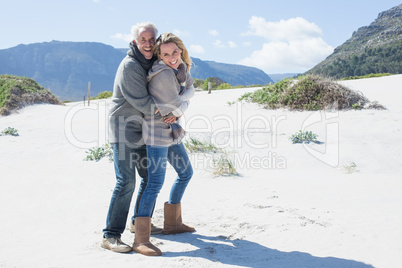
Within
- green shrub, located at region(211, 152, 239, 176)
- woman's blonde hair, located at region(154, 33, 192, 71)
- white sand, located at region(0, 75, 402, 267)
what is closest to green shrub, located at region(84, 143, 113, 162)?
white sand, located at region(0, 75, 402, 267)

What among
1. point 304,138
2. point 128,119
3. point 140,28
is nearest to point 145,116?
point 128,119

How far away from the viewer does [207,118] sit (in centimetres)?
1148

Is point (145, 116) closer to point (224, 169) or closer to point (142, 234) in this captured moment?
point (142, 234)

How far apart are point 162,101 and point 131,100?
0.89ft

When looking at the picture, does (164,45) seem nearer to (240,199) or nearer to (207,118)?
(240,199)

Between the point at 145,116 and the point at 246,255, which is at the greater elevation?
the point at 145,116

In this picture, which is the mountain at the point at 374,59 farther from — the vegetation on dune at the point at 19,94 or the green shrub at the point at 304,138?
the green shrub at the point at 304,138

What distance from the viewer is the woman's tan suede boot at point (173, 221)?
366cm

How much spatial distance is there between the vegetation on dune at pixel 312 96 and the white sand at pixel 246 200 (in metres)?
0.76

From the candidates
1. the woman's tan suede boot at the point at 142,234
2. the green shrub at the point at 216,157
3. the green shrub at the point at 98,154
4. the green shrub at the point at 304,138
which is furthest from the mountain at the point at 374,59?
the woman's tan suede boot at the point at 142,234

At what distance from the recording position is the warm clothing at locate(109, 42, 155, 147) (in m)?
3.02

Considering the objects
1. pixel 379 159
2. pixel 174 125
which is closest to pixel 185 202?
pixel 174 125

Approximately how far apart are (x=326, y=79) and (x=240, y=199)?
8.50 m

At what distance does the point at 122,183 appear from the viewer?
3.26 m
